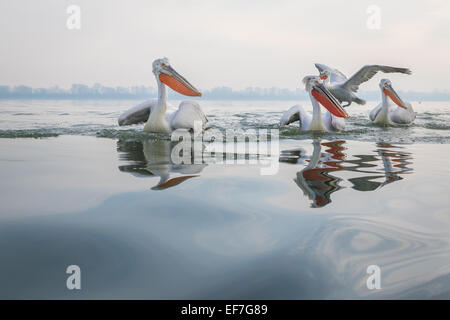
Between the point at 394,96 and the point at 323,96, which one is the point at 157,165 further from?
the point at 394,96

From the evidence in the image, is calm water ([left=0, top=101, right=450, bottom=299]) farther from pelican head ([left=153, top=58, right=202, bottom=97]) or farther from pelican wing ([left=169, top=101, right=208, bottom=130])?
pelican head ([left=153, top=58, right=202, bottom=97])

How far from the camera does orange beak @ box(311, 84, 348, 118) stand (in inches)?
320

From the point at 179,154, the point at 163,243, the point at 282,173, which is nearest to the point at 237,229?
the point at 163,243

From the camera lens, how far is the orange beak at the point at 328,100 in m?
8.14

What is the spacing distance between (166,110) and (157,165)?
351cm

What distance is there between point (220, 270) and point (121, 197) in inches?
57.7

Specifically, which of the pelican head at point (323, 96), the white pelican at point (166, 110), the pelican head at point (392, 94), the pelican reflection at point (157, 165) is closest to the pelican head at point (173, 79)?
the white pelican at point (166, 110)

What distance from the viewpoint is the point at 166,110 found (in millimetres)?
8070

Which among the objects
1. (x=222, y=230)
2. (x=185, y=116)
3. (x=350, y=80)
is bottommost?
(x=222, y=230)

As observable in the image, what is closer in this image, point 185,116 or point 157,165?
point 157,165

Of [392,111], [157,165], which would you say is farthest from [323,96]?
[157,165]
